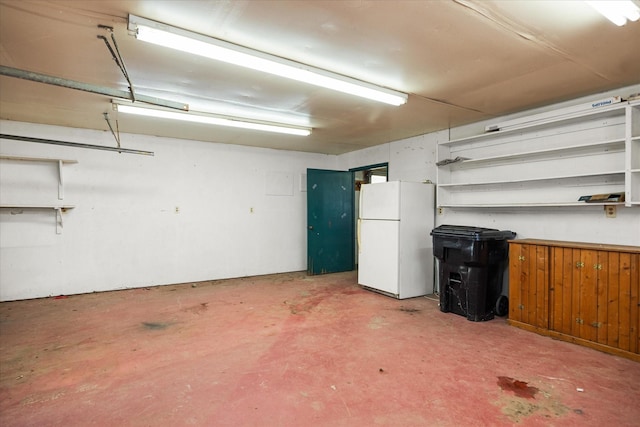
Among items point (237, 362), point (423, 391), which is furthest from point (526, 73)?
point (237, 362)

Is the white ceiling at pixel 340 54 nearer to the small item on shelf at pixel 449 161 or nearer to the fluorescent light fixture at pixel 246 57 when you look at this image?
the fluorescent light fixture at pixel 246 57

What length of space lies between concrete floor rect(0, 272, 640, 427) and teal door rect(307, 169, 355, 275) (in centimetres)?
235

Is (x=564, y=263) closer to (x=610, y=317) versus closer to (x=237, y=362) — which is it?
(x=610, y=317)

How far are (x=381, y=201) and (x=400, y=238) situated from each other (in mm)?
642

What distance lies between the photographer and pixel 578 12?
2055 millimetres

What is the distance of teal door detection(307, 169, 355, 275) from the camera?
6500 mm

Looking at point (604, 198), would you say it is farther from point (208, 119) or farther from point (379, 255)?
point (208, 119)

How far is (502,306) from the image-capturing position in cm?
399

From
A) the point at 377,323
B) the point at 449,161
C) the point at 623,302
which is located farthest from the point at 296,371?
the point at 449,161


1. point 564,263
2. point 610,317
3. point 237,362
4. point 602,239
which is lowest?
point 237,362

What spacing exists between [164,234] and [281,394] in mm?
4158

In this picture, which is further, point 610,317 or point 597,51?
point 610,317

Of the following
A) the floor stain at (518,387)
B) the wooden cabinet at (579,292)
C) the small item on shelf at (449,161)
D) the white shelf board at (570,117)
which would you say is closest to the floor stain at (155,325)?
the floor stain at (518,387)

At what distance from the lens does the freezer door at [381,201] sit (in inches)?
186
